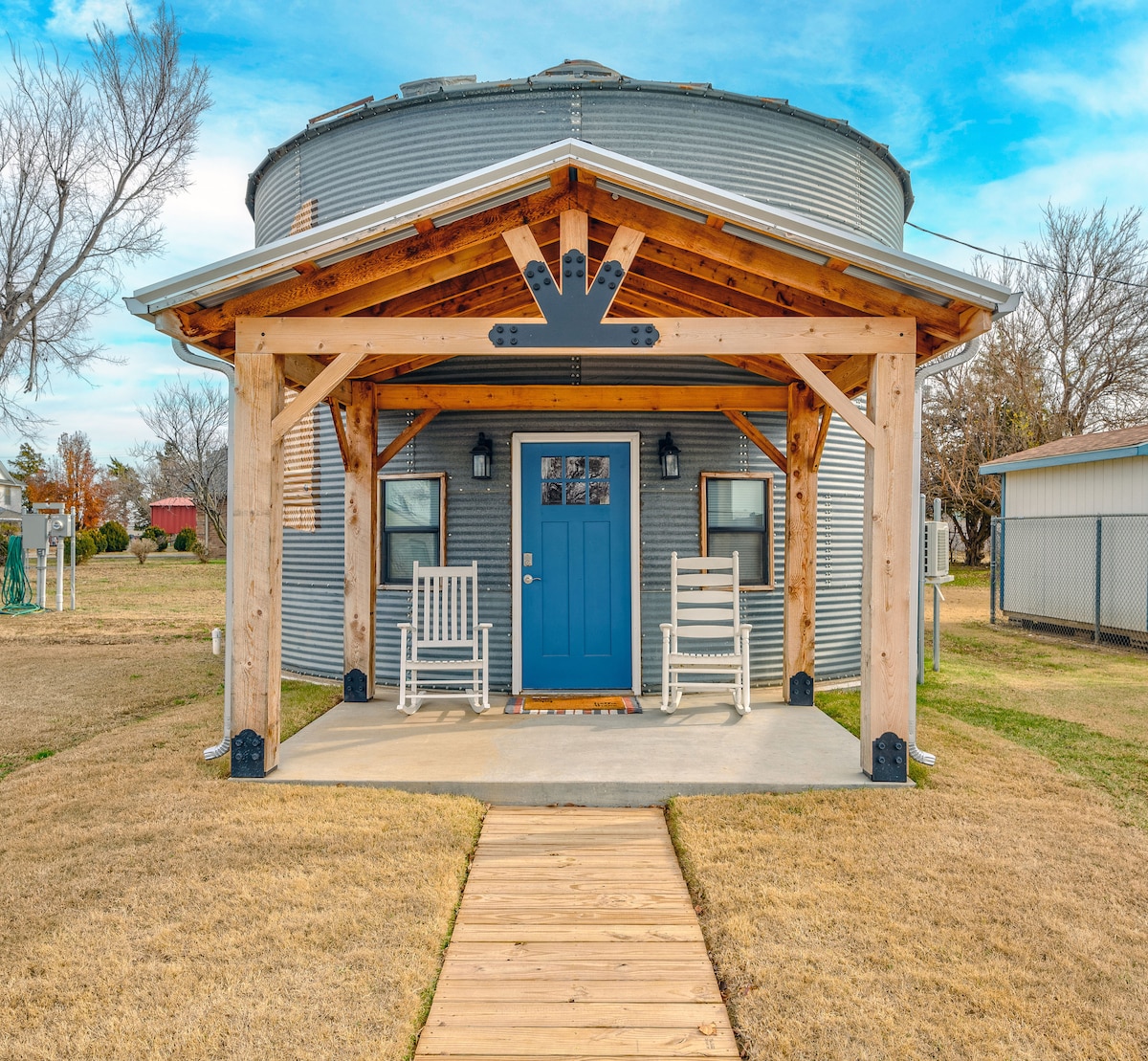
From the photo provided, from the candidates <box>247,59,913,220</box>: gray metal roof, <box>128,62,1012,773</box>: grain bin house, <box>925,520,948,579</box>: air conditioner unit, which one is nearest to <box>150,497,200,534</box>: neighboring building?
<box>128,62,1012,773</box>: grain bin house

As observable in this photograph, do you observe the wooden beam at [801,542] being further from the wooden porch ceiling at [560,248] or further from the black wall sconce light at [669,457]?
the wooden porch ceiling at [560,248]

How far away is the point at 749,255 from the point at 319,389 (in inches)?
93.0

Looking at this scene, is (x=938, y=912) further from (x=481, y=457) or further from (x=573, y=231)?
(x=481, y=457)

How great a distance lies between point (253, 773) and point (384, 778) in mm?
713

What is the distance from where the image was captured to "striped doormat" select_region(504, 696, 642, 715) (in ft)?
19.7

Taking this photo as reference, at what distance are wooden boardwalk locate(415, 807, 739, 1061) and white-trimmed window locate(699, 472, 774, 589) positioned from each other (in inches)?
135

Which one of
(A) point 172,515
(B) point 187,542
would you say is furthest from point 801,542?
(A) point 172,515

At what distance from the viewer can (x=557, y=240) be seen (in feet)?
15.7

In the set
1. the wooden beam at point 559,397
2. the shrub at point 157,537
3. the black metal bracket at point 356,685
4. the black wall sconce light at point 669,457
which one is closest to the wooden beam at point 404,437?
the wooden beam at point 559,397

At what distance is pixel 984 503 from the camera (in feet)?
71.9

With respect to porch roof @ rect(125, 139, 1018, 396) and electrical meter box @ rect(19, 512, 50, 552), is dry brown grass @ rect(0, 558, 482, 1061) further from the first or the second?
electrical meter box @ rect(19, 512, 50, 552)

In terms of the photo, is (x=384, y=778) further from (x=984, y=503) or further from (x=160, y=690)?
(x=984, y=503)

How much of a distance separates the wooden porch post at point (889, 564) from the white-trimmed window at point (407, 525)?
3.73 meters

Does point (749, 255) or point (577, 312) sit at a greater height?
point (749, 255)
